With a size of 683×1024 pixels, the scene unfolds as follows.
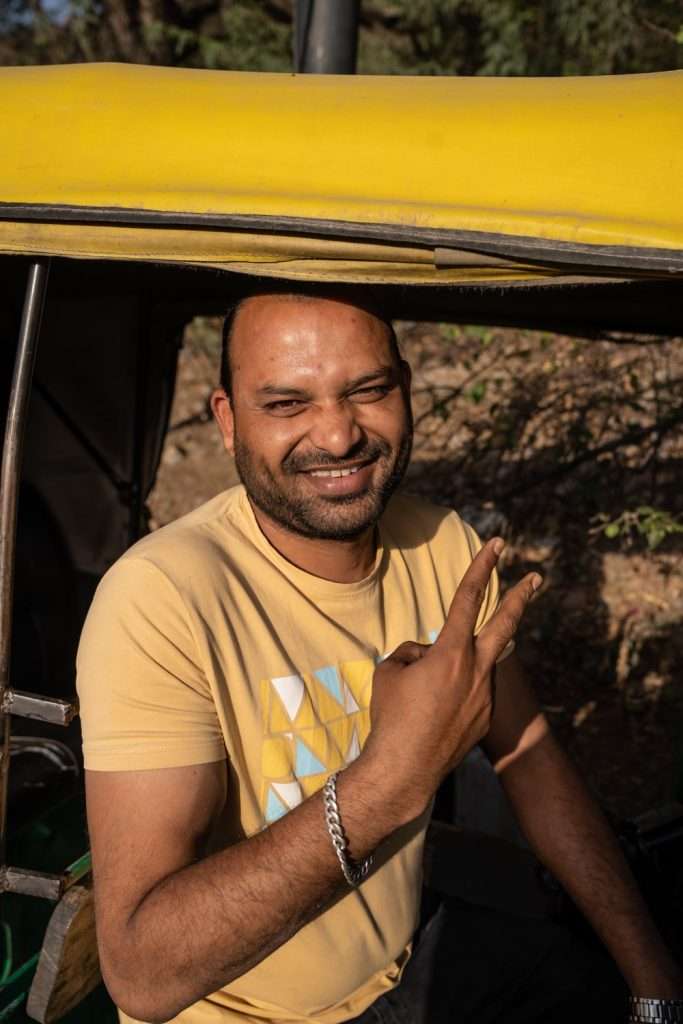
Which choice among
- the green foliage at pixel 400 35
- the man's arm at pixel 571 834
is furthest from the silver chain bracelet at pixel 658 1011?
the green foliage at pixel 400 35

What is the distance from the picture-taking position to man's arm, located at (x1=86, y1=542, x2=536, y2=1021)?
1.51 metres

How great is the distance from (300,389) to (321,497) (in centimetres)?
21

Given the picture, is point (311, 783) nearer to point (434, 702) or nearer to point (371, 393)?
point (434, 702)

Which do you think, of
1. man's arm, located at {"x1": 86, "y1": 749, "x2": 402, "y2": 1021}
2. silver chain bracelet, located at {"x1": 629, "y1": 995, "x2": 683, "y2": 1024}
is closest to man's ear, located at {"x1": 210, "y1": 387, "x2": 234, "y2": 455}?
man's arm, located at {"x1": 86, "y1": 749, "x2": 402, "y2": 1021}

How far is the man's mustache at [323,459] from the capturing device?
1897 mm

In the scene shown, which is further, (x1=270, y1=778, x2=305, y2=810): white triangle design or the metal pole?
the metal pole

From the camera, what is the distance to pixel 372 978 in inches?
75.0

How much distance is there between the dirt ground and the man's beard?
2596 millimetres

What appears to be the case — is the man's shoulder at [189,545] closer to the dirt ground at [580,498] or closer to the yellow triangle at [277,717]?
the yellow triangle at [277,717]

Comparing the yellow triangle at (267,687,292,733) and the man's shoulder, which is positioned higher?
the man's shoulder

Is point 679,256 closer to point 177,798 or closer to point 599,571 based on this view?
point 177,798

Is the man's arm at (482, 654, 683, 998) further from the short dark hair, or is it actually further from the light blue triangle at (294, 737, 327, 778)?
the short dark hair

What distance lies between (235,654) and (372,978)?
0.69 meters

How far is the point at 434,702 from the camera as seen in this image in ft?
5.17
